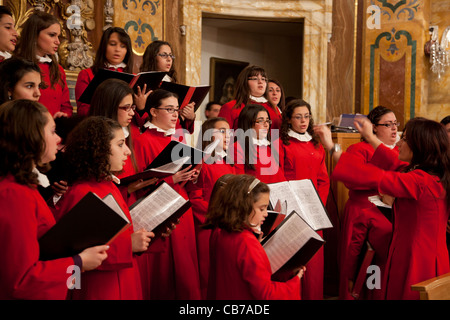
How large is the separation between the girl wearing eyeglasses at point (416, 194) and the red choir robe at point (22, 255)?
1629mm

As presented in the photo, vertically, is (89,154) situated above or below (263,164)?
above

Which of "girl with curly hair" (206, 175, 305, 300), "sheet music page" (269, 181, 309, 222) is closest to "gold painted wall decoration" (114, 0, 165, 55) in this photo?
"sheet music page" (269, 181, 309, 222)

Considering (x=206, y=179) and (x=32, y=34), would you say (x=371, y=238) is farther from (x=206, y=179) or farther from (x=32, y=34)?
(x=32, y=34)

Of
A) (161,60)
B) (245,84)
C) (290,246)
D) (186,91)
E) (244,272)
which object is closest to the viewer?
(244,272)

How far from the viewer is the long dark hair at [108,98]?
3.19 meters

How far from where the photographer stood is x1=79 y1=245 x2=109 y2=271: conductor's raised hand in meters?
2.09

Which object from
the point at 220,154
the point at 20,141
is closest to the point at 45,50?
the point at 220,154

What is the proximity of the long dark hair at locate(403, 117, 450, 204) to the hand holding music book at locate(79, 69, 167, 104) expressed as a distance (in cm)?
168

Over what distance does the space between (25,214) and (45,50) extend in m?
2.16

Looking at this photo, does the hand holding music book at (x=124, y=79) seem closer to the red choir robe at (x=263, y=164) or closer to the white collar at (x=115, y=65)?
the white collar at (x=115, y=65)

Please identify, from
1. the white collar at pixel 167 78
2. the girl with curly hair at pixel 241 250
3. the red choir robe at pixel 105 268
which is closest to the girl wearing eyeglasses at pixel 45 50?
the white collar at pixel 167 78

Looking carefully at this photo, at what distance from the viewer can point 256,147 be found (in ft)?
14.5

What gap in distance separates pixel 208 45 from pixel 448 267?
6693 millimetres

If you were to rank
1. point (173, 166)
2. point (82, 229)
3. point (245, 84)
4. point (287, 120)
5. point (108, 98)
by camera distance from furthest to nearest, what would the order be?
point (245, 84), point (287, 120), point (108, 98), point (173, 166), point (82, 229)
